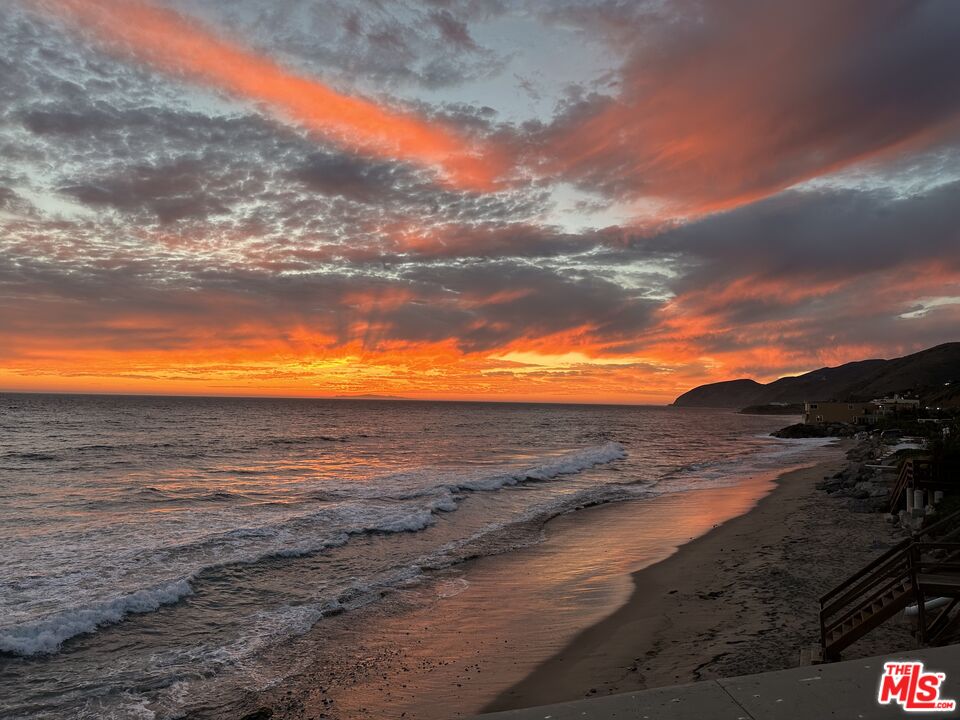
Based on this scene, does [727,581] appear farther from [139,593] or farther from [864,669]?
[139,593]

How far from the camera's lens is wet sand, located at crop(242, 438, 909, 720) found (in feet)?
29.9

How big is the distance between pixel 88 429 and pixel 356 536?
211 ft

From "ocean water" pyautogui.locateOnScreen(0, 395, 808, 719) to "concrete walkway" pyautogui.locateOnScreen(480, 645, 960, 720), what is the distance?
682cm

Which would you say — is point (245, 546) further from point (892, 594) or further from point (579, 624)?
point (892, 594)

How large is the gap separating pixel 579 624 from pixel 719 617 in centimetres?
265

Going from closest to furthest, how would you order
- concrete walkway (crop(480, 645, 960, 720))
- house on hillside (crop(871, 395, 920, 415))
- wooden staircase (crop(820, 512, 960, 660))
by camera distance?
concrete walkway (crop(480, 645, 960, 720)) < wooden staircase (crop(820, 512, 960, 660)) < house on hillside (crop(871, 395, 920, 415))

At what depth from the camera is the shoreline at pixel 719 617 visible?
30.0 feet

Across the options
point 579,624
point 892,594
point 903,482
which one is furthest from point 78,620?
point 903,482

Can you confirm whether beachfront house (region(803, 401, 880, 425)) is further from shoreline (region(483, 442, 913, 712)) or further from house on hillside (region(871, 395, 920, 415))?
shoreline (region(483, 442, 913, 712))

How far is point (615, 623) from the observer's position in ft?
40.0

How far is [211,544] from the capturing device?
18500mm

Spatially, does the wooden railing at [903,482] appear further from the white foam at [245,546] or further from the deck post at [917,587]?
the deck post at [917,587]

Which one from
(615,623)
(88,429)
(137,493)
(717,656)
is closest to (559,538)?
(615,623)

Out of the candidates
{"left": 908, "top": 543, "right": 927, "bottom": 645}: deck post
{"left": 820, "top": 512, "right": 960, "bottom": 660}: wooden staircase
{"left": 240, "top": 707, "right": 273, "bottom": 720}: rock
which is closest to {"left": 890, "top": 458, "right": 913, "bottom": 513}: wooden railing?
{"left": 820, "top": 512, "right": 960, "bottom": 660}: wooden staircase
